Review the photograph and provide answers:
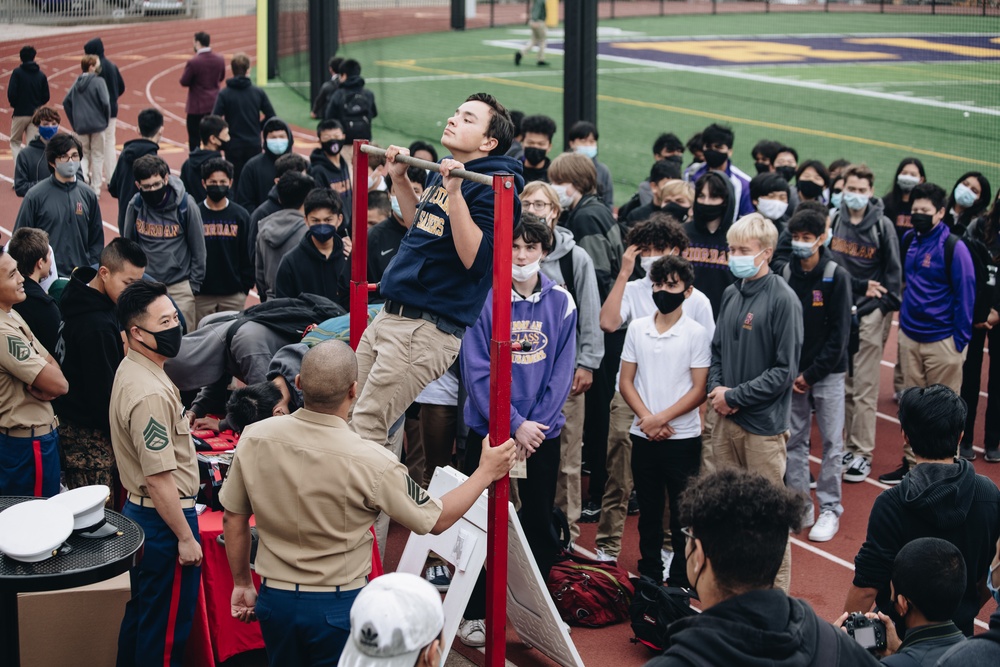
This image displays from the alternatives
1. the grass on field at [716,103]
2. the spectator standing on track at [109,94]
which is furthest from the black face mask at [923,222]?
the grass on field at [716,103]

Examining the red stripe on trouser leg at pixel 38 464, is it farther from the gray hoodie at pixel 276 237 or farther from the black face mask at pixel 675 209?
the black face mask at pixel 675 209

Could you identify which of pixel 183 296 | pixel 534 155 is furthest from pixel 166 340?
pixel 534 155

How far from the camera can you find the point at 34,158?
9.62 metres

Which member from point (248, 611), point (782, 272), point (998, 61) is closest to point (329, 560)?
point (248, 611)

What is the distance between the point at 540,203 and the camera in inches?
281

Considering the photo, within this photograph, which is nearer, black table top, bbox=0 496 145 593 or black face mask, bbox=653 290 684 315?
black table top, bbox=0 496 145 593

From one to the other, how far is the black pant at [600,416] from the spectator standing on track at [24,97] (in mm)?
5612

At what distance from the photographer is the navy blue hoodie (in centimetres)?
484

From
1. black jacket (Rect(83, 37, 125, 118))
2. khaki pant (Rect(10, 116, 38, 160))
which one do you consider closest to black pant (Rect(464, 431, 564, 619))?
khaki pant (Rect(10, 116, 38, 160))

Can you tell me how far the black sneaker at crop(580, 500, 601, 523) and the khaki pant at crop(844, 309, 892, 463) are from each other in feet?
7.31

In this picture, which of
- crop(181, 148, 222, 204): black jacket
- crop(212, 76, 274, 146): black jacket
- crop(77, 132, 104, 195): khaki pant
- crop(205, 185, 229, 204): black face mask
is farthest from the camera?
crop(212, 76, 274, 146): black jacket

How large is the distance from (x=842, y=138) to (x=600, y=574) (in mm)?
18658

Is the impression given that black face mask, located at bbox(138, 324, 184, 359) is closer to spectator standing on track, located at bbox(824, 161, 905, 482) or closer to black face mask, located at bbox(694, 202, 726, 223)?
black face mask, located at bbox(694, 202, 726, 223)

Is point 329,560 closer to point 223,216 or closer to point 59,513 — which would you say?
point 59,513
